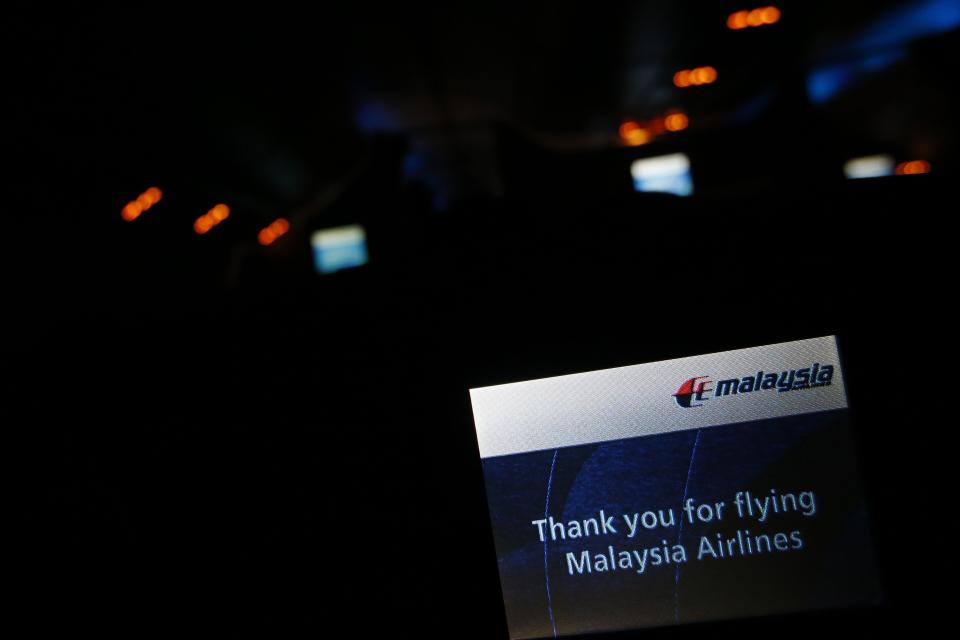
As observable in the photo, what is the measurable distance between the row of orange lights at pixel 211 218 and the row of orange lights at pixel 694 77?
19.2ft

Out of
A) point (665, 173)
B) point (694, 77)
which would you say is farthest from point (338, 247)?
point (694, 77)

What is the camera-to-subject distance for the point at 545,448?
1765 mm

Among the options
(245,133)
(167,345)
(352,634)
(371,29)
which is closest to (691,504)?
(352,634)

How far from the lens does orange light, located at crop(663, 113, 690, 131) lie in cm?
923

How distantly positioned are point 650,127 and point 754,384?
8.70 metres

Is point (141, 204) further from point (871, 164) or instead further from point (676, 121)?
point (871, 164)

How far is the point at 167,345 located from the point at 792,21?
605cm

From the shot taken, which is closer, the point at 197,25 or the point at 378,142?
the point at 197,25

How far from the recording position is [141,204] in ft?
20.7

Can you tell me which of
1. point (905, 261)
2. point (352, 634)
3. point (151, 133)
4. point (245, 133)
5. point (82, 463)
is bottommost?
point (352, 634)

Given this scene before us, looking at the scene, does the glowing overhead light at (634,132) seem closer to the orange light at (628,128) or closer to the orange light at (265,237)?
the orange light at (628,128)

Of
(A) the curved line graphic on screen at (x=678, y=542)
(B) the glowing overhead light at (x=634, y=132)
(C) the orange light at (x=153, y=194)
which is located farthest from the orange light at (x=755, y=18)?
(C) the orange light at (x=153, y=194)

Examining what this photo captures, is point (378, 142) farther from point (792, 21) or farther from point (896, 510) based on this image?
point (896, 510)

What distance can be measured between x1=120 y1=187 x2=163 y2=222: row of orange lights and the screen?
555 centimetres
